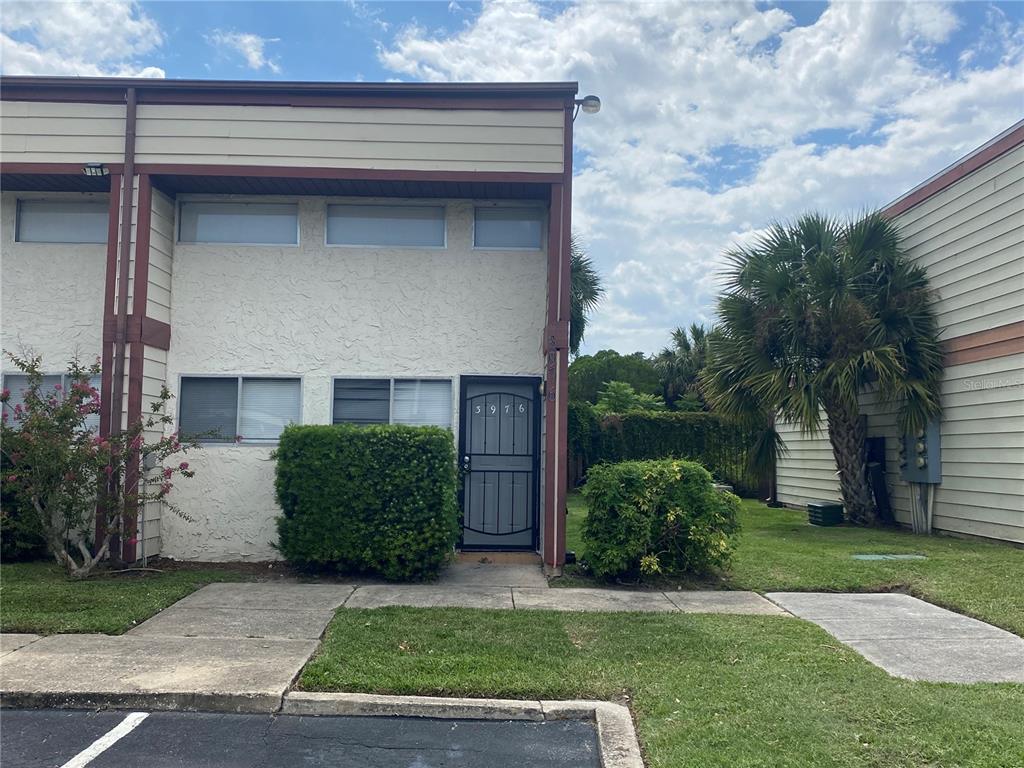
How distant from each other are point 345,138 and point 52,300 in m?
4.20

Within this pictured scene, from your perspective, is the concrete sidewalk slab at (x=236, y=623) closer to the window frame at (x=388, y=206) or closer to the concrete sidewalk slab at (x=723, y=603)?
the concrete sidewalk slab at (x=723, y=603)

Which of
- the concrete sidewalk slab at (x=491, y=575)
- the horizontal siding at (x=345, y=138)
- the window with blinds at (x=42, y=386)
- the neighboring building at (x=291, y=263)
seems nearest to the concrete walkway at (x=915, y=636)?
the concrete sidewalk slab at (x=491, y=575)

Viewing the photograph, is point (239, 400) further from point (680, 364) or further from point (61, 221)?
point (680, 364)

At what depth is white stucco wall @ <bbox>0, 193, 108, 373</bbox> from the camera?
9883 millimetres

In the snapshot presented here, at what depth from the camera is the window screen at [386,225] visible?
10.2 metres

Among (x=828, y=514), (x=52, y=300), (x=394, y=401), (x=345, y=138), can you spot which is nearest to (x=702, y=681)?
(x=394, y=401)

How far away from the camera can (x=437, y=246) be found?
33.3 ft

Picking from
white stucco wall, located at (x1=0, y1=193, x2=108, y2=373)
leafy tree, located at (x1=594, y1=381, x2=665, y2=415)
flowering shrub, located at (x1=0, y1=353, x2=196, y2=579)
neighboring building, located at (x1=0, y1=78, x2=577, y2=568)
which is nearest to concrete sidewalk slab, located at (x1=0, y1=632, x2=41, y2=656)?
flowering shrub, located at (x1=0, y1=353, x2=196, y2=579)

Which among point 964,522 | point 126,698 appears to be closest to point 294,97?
point 126,698

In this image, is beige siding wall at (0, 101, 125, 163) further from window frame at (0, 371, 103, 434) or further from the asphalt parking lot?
the asphalt parking lot

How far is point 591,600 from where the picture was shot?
7867 mm

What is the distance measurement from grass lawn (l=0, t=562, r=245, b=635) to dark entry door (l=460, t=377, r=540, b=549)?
290cm

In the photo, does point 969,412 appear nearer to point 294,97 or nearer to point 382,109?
point 382,109

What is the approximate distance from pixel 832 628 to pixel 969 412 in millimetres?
7279
